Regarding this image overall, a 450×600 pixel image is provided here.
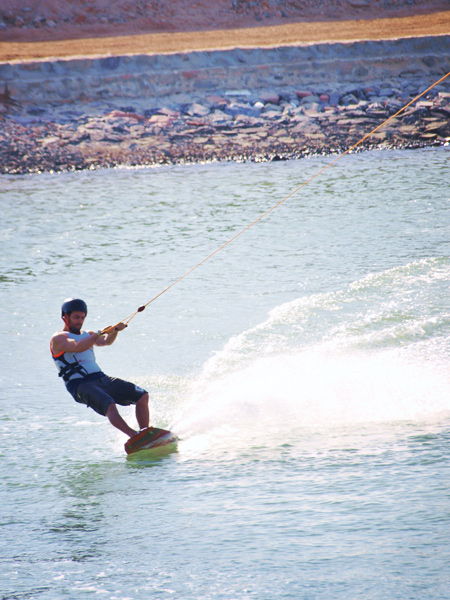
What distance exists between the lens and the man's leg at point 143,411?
633 cm

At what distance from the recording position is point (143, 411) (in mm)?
6336

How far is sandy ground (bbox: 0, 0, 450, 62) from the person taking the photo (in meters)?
28.0

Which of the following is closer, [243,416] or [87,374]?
[87,374]

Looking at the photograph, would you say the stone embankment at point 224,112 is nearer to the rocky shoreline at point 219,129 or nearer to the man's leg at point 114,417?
the rocky shoreline at point 219,129

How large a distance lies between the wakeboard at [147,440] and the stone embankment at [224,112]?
15859 mm

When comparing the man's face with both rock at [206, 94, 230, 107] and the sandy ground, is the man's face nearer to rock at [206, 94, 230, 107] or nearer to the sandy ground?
rock at [206, 94, 230, 107]

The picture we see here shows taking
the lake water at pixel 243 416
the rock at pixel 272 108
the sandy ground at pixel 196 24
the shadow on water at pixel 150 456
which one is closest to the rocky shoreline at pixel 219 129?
the rock at pixel 272 108

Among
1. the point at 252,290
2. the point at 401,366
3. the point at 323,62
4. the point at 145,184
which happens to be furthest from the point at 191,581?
the point at 323,62

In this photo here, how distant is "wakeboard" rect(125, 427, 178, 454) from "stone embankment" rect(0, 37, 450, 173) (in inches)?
624

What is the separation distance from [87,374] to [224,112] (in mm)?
18685

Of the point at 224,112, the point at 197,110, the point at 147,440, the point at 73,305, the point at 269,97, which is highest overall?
the point at 269,97

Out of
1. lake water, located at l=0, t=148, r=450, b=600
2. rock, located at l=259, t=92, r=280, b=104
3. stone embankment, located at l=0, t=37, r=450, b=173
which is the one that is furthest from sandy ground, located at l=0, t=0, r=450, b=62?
lake water, located at l=0, t=148, r=450, b=600

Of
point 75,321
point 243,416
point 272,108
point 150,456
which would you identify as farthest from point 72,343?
point 272,108

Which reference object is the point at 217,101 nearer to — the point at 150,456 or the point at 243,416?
the point at 243,416
